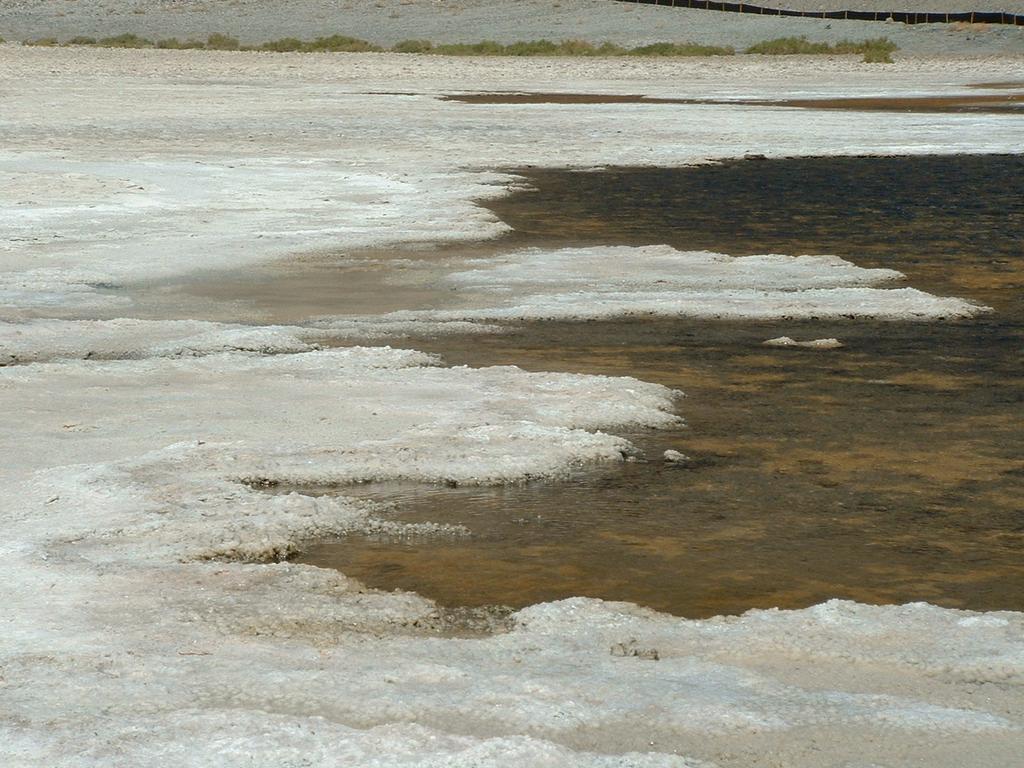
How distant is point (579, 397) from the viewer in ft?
20.6

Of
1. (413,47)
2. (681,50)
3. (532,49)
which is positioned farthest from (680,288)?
(413,47)

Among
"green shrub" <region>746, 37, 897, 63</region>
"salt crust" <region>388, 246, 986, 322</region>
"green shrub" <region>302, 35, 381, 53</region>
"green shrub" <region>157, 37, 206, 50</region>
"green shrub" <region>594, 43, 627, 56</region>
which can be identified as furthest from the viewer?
"green shrub" <region>157, 37, 206, 50</region>

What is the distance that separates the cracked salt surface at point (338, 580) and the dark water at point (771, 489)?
192mm

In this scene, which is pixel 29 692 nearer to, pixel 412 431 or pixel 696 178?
pixel 412 431

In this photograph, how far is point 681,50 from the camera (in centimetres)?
4869

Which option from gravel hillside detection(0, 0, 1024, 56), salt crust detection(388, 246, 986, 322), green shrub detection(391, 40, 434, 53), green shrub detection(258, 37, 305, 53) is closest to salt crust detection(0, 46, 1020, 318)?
salt crust detection(388, 246, 986, 322)

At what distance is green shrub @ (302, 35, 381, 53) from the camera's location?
168 feet

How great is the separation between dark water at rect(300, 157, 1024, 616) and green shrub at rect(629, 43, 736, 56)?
38593 mm

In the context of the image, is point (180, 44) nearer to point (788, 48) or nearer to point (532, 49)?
point (532, 49)

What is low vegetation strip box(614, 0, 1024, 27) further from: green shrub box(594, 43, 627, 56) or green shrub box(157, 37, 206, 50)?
green shrub box(157, 37, 206, 50)

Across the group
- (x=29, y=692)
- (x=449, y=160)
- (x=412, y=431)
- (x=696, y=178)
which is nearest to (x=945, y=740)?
(x=29, y=692)

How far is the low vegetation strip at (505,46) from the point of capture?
157 ft

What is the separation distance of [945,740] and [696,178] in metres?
12.4

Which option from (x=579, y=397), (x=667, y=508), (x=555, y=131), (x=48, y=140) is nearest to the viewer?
(x=667, y=508)
